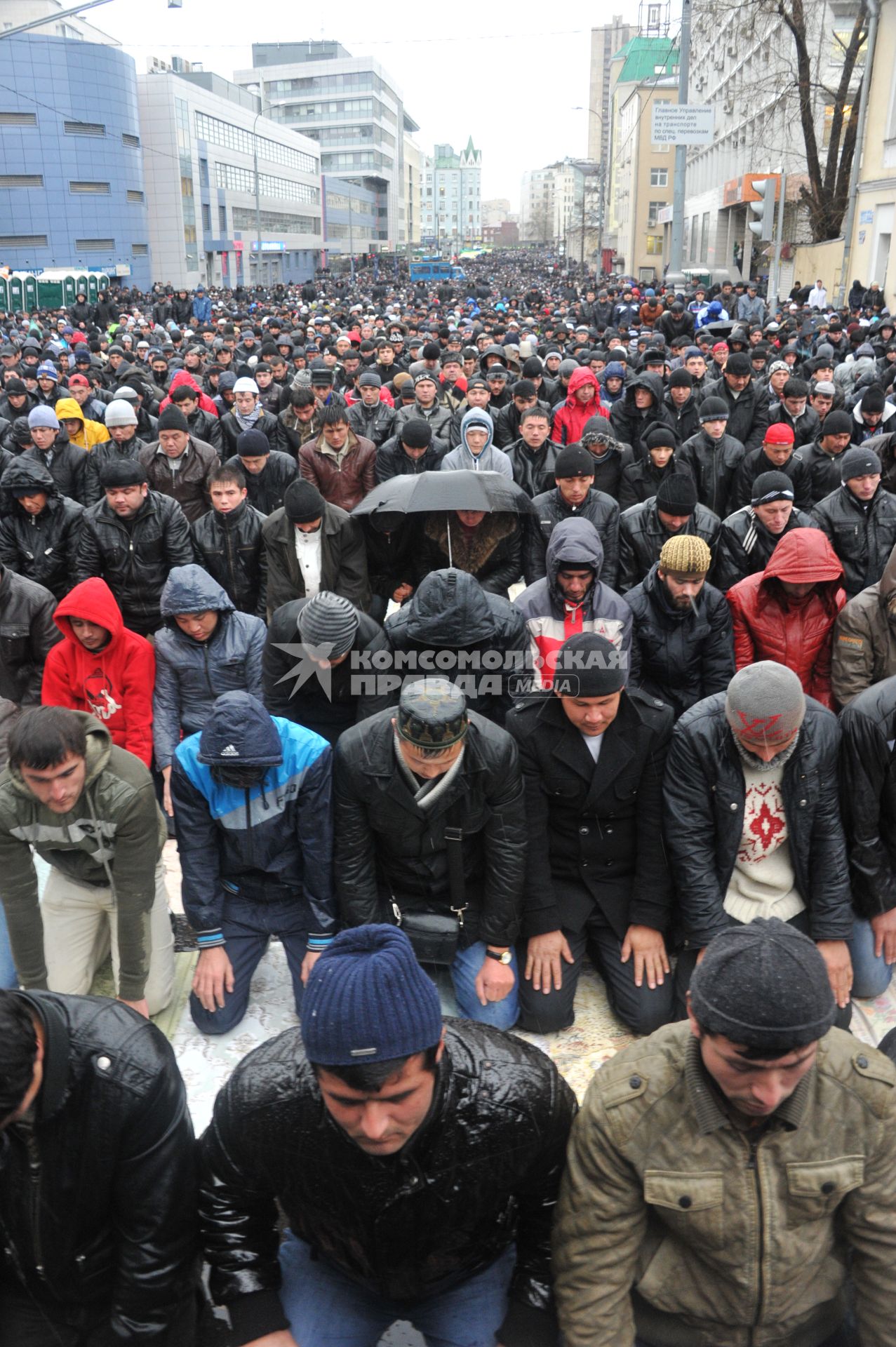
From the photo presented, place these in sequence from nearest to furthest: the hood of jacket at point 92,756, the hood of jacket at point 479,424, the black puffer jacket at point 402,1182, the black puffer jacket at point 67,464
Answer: the black puffer jacket at point 402,1182 → the hood of jacket at point 92,756 → the hood of jacket at point 479,424 → the black puffer jacket at point 67,464

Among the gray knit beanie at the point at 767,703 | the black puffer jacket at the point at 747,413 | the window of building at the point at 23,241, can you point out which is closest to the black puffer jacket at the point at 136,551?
the gray knit beanie at the point at 767,703

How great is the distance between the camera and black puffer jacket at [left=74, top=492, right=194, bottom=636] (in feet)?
20.7

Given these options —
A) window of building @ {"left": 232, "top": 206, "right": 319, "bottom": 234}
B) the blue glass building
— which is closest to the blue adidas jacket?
the blue glass building

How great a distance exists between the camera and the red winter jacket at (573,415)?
9.44m

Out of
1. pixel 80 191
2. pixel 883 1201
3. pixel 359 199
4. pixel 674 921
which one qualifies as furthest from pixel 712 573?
pixel 359 199

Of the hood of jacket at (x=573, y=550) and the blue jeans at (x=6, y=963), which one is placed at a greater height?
the hood of jacket at (x=573, y=550)

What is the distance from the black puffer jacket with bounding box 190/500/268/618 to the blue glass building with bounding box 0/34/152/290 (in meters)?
49.8

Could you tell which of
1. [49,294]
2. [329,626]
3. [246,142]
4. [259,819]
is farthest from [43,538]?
[246,142]

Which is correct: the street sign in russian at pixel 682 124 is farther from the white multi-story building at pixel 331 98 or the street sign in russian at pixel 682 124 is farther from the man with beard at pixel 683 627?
the white multi-story building at pixel 331 98

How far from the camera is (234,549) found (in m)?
6.57

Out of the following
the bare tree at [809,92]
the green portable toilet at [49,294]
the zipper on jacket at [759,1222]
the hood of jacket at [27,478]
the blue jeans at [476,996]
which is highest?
the bare tree at [809,92]

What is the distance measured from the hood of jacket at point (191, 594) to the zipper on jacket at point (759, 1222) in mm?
3427

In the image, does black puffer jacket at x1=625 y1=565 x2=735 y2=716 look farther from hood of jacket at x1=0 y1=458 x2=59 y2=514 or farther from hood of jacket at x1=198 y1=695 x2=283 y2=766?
hood of jacket at x1=0 y1=458 x2=59 y2=514

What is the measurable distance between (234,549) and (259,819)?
3.14 m
